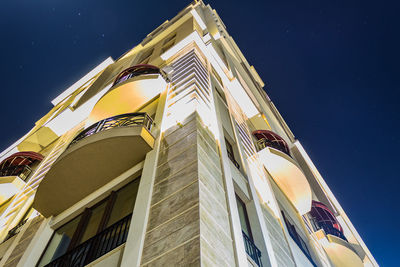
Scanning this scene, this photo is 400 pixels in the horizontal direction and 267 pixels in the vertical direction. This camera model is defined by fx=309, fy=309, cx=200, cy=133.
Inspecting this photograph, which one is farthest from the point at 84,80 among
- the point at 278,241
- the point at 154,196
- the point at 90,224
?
the point at 154,196

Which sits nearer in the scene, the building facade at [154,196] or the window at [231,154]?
the building facade at [154,196]

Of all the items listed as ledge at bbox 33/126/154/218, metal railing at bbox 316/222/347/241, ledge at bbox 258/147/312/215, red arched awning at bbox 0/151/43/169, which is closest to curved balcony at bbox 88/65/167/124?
ledge at bbox 33/126/154/218

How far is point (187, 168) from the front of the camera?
5.21 m

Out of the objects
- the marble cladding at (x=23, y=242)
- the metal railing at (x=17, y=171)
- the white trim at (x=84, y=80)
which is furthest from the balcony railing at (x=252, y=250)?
the white trim at (x=84, y=80)

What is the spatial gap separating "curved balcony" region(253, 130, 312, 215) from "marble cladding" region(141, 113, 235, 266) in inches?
268

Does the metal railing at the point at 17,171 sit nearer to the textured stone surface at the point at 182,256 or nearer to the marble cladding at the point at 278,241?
the marble cladding at the point at 278,241

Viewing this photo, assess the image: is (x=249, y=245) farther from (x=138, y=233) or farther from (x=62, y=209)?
(x=62, y=209)

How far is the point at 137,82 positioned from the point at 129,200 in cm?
551

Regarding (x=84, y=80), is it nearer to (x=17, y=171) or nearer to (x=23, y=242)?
(x=17, y=171)

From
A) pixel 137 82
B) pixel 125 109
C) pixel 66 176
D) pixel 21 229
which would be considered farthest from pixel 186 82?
pixel 21 229

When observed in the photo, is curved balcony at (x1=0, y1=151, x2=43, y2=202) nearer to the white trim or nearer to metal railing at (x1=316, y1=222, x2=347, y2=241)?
the white trim

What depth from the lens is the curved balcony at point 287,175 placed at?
1268cm

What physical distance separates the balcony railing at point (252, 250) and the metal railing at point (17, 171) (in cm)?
1147

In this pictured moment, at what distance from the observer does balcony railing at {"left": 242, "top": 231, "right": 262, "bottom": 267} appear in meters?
5.81
